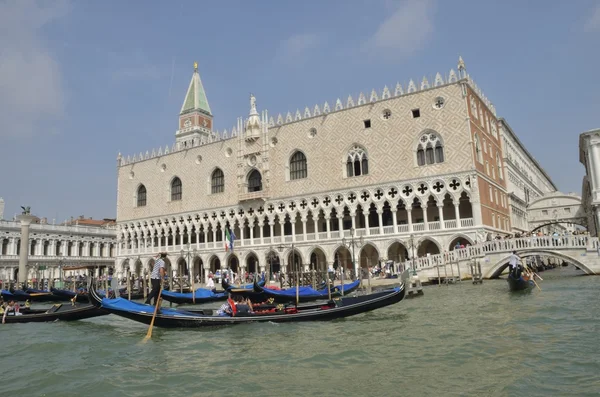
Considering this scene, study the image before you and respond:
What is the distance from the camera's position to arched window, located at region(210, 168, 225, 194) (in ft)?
83.4

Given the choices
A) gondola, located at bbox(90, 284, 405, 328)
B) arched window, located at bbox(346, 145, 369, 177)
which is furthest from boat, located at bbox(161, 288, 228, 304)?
arched window, located at bbox(346, 145, 369, 177)

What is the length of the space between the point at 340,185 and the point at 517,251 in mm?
8135

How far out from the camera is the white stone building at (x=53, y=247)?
3000cm

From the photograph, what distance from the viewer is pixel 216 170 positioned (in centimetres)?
2564

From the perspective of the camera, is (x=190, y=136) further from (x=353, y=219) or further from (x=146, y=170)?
(x=353, y=219)

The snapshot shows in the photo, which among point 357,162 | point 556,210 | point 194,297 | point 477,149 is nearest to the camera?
point 194,297

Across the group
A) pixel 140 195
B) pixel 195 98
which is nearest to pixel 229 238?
pixel 140 195

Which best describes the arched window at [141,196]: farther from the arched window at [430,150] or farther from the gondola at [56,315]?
the gondola at [56,315]

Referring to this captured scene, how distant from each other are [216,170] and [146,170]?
596 cm

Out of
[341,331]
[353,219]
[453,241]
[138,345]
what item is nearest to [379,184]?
[353,219]

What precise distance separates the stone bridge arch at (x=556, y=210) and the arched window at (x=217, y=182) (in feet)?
68.2

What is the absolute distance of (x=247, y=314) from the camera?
8273mm

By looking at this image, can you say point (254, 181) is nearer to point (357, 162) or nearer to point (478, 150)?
point (357, 162)

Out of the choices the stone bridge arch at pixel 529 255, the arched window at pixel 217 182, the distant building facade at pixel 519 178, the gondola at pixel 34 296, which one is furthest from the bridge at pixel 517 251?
the gondola at pixel 34 296
